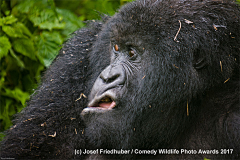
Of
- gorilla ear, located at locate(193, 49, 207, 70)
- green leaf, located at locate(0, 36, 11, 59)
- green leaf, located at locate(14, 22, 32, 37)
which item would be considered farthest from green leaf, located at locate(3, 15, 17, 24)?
gorilla ear, located at locate(193, 49, 207, 70)

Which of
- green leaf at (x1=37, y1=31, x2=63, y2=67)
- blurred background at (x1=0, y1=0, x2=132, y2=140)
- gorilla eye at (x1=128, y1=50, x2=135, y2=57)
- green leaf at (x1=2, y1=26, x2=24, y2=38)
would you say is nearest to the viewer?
gorilla eye at (x1=128, y1=50, x2=135, y2=57)

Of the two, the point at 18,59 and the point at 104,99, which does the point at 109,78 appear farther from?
the point at 18,59

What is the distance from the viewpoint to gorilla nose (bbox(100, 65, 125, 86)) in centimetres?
292

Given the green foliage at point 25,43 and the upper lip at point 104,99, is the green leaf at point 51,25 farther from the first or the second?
the upper lip at point 104,99

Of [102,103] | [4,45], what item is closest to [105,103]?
[102,103]

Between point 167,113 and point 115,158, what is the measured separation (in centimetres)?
82

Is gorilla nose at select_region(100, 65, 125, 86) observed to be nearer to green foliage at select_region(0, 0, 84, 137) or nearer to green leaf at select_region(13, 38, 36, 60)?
green foliage at select_region(0, 0, 84, 137)

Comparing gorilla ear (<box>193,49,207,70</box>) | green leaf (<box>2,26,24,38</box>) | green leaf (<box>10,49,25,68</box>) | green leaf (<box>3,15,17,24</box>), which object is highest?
green leaf (<box>3,15,17,24</box>)

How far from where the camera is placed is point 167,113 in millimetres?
2992

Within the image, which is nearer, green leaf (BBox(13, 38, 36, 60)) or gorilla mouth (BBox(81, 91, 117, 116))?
gorilla mouth (BBox(81, 91, 117, 116))

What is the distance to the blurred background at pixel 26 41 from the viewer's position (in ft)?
15.3

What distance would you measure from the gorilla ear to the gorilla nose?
2.36 ft

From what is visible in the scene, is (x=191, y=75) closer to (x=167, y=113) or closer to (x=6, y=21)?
(x=167, y=113)

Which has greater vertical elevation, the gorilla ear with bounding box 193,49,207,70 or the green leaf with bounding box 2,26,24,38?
the green leaf with bounding box 2,26,24,38
